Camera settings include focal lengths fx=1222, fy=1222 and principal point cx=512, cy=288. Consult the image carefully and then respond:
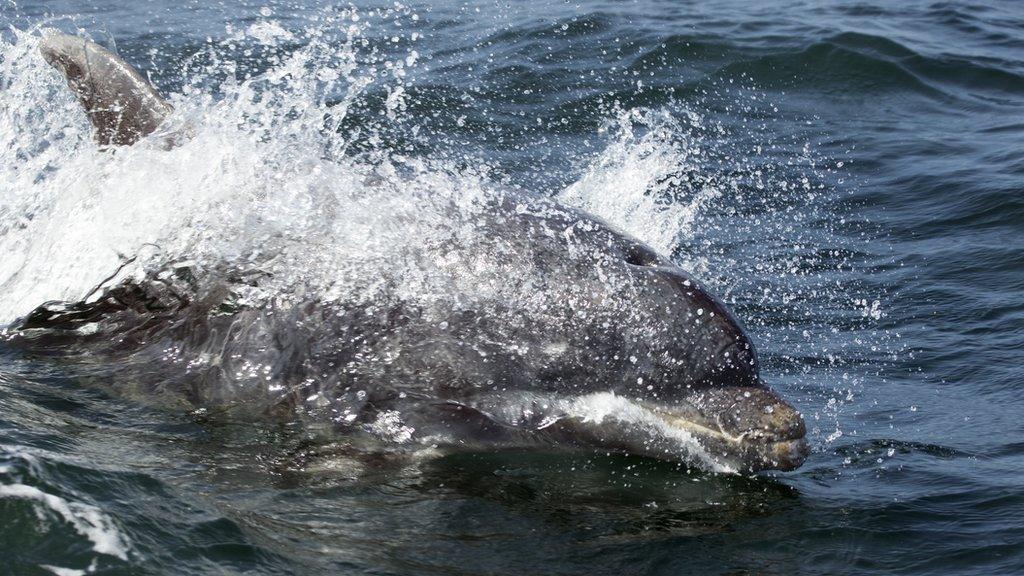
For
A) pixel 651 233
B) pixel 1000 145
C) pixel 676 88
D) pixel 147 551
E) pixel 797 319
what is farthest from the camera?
pixel 676 88

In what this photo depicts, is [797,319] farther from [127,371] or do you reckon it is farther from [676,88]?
[676,88]

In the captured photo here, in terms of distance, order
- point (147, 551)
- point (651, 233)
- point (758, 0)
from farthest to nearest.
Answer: point (758, 0), point (651, 233), point (147, 551)

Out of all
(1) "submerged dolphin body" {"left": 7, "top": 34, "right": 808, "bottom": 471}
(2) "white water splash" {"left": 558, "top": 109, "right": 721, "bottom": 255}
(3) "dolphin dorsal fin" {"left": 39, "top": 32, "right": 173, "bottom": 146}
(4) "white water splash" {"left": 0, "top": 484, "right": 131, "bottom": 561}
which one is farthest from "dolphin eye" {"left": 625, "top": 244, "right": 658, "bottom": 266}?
(3) "dolphin dorsal fin" {"left": 39, "top": 32, "right": 173, "bottom": 146}

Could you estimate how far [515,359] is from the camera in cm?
569

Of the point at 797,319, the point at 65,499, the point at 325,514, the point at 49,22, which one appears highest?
the point at 49,22

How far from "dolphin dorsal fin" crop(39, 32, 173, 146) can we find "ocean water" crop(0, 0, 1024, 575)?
168mm

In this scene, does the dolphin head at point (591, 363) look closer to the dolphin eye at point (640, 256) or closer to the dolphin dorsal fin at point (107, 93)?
the dolphin eye at point (640, 256)

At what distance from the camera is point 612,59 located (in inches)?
591

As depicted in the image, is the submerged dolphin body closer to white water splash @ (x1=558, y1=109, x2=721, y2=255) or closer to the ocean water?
the ocean water

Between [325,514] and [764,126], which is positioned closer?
[325,514]

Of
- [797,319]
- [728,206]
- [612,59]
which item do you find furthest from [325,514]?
[612,59]

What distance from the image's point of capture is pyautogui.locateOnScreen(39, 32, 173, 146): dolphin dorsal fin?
22.3 ft

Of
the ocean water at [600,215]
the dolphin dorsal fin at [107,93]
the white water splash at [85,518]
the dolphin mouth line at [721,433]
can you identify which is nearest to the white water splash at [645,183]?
the ocean water at [600,215]

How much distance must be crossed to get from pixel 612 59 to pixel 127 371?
9.93 metres
